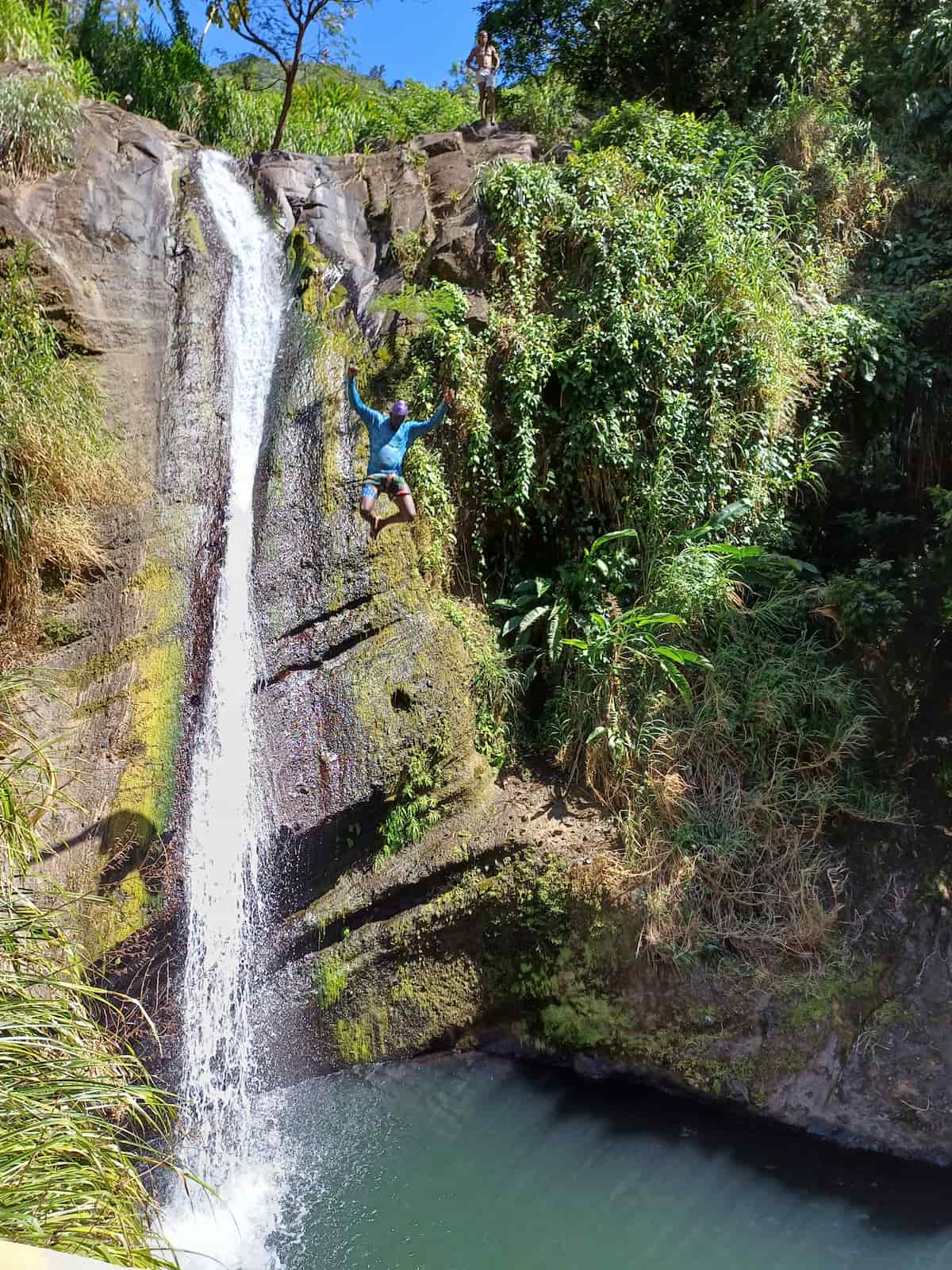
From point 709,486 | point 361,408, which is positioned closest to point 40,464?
point 361,408

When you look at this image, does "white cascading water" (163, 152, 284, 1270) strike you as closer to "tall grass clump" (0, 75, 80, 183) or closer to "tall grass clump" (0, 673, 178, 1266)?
"tall grass clump" (0, 673, 178, 1266)

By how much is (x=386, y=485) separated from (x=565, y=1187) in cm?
538

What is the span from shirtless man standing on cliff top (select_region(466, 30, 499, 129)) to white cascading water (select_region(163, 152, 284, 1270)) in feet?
22.3

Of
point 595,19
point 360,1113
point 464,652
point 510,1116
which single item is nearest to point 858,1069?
point 510,1116

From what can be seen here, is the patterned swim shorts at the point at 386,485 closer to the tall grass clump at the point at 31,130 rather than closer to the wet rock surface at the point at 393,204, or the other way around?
the wet rock surface at the point at 393,204

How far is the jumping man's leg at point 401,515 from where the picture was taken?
26.9 feet

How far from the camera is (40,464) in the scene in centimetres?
851

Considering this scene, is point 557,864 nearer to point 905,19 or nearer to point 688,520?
point 688,520

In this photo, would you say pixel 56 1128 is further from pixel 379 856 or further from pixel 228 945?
pixel 379 856

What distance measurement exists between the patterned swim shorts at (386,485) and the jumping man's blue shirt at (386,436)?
4 centimetres

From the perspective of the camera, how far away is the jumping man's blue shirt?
811 centimetres

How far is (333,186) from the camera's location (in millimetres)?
11266

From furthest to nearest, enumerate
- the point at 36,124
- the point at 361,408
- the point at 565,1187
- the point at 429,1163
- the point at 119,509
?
the point at 36,124, the point at 119,509, the point at 361,408, the point at 429,1163, the point at 565,1187

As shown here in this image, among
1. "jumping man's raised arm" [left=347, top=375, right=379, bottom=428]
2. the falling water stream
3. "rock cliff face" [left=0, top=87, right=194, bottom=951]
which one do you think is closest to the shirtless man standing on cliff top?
"rock cliff face" [left=0, top=87, right=194, bottom=951]
